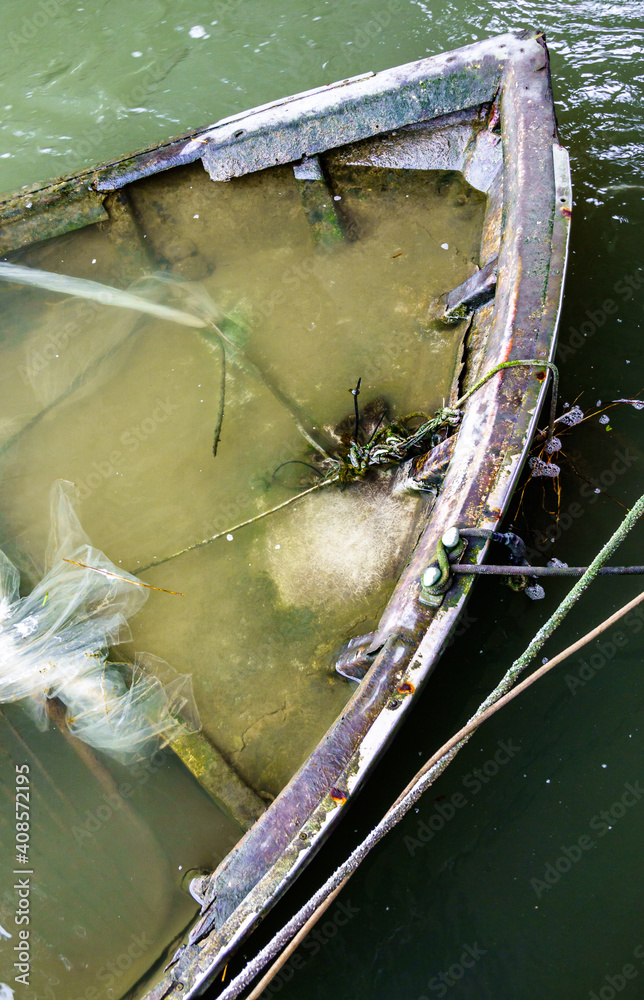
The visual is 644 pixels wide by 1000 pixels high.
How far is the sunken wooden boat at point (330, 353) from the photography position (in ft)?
8.12

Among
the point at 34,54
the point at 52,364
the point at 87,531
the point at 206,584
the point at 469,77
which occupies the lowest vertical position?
the point at 206,584

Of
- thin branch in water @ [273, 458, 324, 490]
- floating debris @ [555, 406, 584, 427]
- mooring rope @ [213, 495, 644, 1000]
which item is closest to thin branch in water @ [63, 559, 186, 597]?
thin branch in water @ [273, 458, 324, 490]

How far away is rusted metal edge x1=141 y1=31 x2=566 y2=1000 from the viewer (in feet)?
7.51

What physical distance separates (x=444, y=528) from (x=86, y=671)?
1998 mm

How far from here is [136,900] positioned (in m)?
3.06

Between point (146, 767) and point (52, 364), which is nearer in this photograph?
point (146, 767)

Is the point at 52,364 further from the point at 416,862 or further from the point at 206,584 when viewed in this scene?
the point at 416,862

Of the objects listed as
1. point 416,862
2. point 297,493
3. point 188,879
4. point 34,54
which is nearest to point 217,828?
point 188,879

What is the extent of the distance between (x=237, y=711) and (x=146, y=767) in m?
0.57

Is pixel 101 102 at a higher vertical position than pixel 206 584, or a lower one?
higher

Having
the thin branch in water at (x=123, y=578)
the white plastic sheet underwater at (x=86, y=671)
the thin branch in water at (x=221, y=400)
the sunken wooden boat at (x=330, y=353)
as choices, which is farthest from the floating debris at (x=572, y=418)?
the white plastic sheet underwater at (x=86, y=671)

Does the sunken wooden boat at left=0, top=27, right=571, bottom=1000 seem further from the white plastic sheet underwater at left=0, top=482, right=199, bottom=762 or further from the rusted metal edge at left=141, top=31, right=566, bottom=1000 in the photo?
the white plastic sheet underwater at left=0, top=482, right=199, bottom=762

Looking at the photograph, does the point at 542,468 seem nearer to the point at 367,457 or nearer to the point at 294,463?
the point at 367,457

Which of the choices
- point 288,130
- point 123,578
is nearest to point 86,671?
point 123,578
